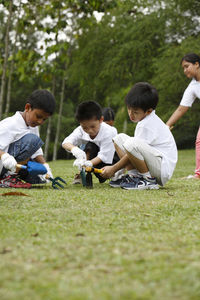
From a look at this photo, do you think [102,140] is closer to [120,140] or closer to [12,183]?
[120,140]

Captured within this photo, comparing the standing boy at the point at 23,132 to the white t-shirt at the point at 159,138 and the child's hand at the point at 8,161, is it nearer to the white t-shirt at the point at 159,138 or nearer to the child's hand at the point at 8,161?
the child's hand at the point at 8,161

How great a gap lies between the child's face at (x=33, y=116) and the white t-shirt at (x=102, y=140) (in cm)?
52

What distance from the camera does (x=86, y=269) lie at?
3.76ft

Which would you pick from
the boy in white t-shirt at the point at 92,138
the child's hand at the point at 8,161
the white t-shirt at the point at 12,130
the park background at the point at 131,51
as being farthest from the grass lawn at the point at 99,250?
the park background at the point at 131,51

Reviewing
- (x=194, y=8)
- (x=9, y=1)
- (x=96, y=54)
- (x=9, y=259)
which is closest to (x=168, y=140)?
(x=9, y=259)

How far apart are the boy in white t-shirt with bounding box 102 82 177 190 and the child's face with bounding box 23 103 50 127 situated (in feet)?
2.31

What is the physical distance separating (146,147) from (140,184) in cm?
33

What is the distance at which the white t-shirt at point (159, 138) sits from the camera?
10.5 feet

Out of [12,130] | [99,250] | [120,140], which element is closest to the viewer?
[99,250]

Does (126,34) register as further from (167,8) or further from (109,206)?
(109,206)

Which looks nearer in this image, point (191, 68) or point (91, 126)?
point (91, 126)

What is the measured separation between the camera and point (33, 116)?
328cm

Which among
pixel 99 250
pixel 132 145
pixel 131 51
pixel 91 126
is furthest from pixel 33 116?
pixel 131 51

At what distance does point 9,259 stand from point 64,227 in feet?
1.57
